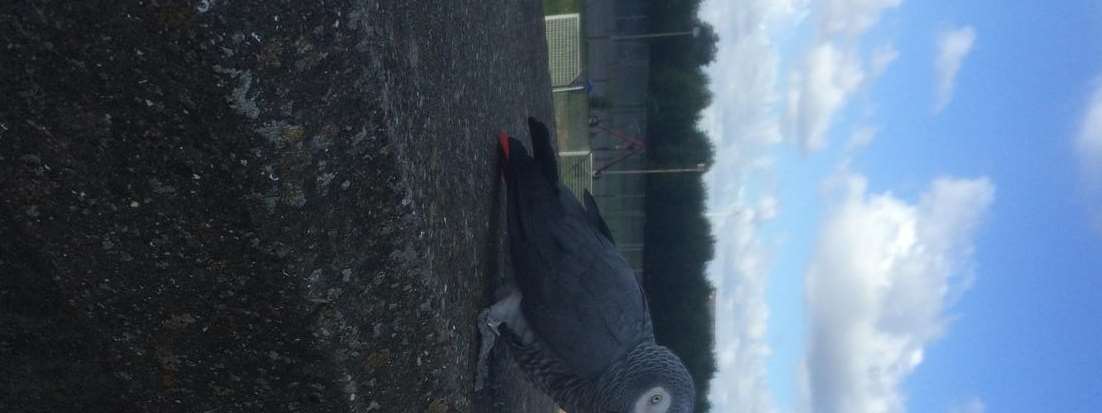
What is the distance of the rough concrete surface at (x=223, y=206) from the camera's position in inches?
57.7

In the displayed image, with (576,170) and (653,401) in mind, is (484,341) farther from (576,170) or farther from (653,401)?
(576,170)

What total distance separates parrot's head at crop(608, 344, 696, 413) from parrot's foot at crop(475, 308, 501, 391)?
565 mm

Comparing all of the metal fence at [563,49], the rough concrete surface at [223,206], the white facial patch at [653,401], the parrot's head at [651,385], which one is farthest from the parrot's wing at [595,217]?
the metal fence at [563,49]

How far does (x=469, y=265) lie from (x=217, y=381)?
112cm

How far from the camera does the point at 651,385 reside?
3.16 meters

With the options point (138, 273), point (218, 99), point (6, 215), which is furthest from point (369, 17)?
point (6, 215)

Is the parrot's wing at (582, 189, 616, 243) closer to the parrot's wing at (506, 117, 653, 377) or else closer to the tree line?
the parrot's wing at (506, 117, 653, 377)

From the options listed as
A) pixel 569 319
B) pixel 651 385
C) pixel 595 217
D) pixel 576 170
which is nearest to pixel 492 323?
pixel 569 319

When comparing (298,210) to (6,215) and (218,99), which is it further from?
(6,215)

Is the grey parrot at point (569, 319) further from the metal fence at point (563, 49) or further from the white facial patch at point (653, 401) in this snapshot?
the metal fence at point (563, 49)

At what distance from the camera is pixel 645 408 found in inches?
125

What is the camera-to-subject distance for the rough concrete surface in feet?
4.81

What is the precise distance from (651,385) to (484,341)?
2.46 feet

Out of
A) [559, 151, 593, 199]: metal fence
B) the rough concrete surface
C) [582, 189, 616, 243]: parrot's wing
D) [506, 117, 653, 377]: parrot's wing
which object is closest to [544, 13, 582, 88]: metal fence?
[559, 151, 593, 199]: metal fence
